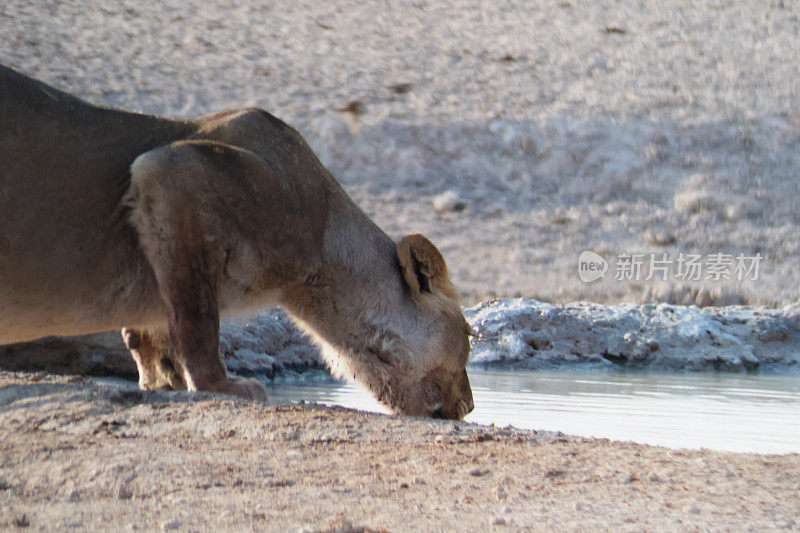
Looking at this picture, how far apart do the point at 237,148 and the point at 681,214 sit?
8583mm

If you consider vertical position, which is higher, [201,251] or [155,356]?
[201,251]

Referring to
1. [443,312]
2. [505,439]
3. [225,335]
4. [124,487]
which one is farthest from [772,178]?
[124,487]

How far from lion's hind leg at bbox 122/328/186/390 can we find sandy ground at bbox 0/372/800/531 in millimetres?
914

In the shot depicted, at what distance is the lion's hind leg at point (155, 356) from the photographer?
14.8 feet

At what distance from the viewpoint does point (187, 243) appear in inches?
150

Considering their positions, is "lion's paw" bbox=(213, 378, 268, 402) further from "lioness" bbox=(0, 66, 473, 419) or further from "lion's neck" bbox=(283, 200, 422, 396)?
"lion's neck" bbox=(283, 200, 422, 396)

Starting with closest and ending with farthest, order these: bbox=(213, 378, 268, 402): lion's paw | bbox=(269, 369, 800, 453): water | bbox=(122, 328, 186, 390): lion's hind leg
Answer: bbox=(213, 378, 268, 402): lion's paw, bbox=(269, 369, 800, 453): water, bbox=(122, 328, 186, 390): lion's hind leg

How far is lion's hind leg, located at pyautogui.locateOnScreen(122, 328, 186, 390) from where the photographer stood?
4508 mm

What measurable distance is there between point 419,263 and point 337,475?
6.37 ft

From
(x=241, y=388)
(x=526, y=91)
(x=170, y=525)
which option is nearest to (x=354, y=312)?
(x=241, y=388)

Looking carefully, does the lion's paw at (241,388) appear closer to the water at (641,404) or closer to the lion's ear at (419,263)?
the lion's ear at (419,263)

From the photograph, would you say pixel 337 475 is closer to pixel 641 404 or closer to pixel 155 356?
pixel 155 356

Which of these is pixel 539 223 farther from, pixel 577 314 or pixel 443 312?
pixel 443 312

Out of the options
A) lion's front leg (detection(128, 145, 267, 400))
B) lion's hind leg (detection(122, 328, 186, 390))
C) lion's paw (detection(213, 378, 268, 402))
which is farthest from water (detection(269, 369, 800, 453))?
lion's front leg (detection(128, 145, 267, 400))
